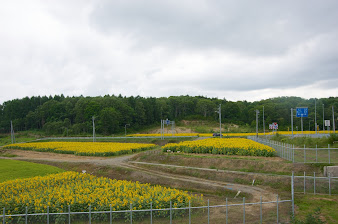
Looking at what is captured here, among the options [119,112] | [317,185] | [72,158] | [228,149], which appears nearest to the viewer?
[317,185]

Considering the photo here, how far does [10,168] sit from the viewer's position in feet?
117

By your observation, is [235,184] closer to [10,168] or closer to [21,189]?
[21,189]

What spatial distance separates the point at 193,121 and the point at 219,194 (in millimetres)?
116759

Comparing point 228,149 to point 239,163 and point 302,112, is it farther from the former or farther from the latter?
point 302,112

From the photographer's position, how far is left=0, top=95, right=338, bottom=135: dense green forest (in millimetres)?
112938

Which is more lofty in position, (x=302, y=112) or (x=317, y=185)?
(x=302, y=112)

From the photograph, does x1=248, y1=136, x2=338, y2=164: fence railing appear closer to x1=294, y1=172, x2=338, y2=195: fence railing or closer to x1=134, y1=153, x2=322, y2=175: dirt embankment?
x1=134, y1=153, x2=322, y2=175: dirt embankment

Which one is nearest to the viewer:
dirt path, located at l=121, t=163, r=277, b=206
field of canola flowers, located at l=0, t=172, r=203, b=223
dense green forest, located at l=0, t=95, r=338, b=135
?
field of canola flowers, located at l=0, t=172, r=203, b=223

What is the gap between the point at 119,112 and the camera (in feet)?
375

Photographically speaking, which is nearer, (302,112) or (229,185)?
(229,185)

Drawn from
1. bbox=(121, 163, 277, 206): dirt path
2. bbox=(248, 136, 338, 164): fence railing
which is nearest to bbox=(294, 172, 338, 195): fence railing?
bbox=(121, 163, 277, 206): dirt path

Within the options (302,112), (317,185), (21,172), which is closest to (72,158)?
(21,172)

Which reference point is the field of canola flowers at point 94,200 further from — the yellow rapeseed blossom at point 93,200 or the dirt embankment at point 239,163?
the dirt embankment at point 239,163

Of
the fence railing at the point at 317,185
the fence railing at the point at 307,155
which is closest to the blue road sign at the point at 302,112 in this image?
the fence railing at the point at 307,155
